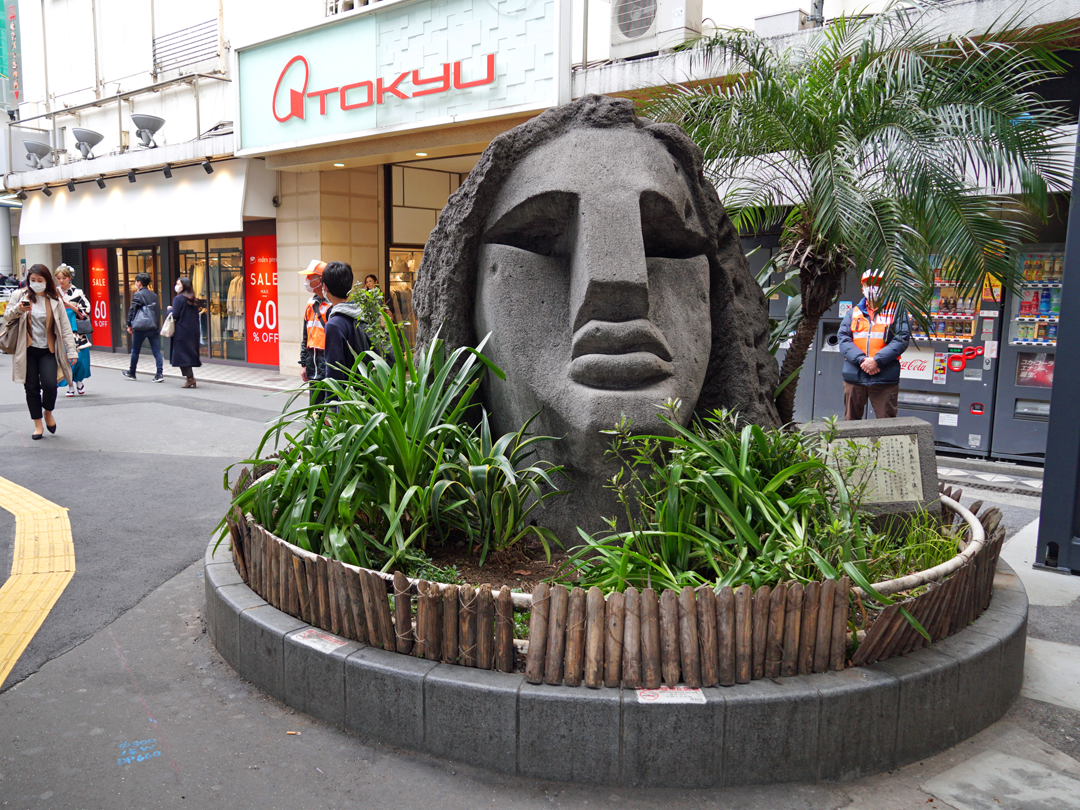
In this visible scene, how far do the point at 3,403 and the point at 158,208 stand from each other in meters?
6.64

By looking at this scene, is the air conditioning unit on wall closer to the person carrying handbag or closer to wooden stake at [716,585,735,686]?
wooden stake at [716,585,735,686]

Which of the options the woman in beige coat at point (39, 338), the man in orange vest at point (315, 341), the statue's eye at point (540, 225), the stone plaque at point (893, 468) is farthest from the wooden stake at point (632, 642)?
the woman in beige coat at point (39, 338)

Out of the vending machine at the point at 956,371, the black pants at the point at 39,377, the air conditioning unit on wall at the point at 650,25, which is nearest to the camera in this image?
the black pants at the point at 39,377

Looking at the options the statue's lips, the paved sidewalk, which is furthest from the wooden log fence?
the paved sidewalk

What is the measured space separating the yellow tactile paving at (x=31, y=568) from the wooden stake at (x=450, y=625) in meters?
1.98

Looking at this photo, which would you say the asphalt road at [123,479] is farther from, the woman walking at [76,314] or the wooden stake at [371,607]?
the wooden stake at [371,607]

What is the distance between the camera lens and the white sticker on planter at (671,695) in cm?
259

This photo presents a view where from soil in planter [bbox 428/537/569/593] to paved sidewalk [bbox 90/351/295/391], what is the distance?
903 cm


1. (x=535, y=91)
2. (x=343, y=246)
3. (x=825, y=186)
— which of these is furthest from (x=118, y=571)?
(x=343, y=246)

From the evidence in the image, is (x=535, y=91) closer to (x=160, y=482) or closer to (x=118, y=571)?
(x=160, y=482)

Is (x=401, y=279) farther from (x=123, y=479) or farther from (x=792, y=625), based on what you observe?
(x=792, y=625)

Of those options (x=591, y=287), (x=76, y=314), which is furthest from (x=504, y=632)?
(x=76, y=314)

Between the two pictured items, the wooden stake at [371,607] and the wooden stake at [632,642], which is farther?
the wooden stake at [371,607]

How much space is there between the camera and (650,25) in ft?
32.5
